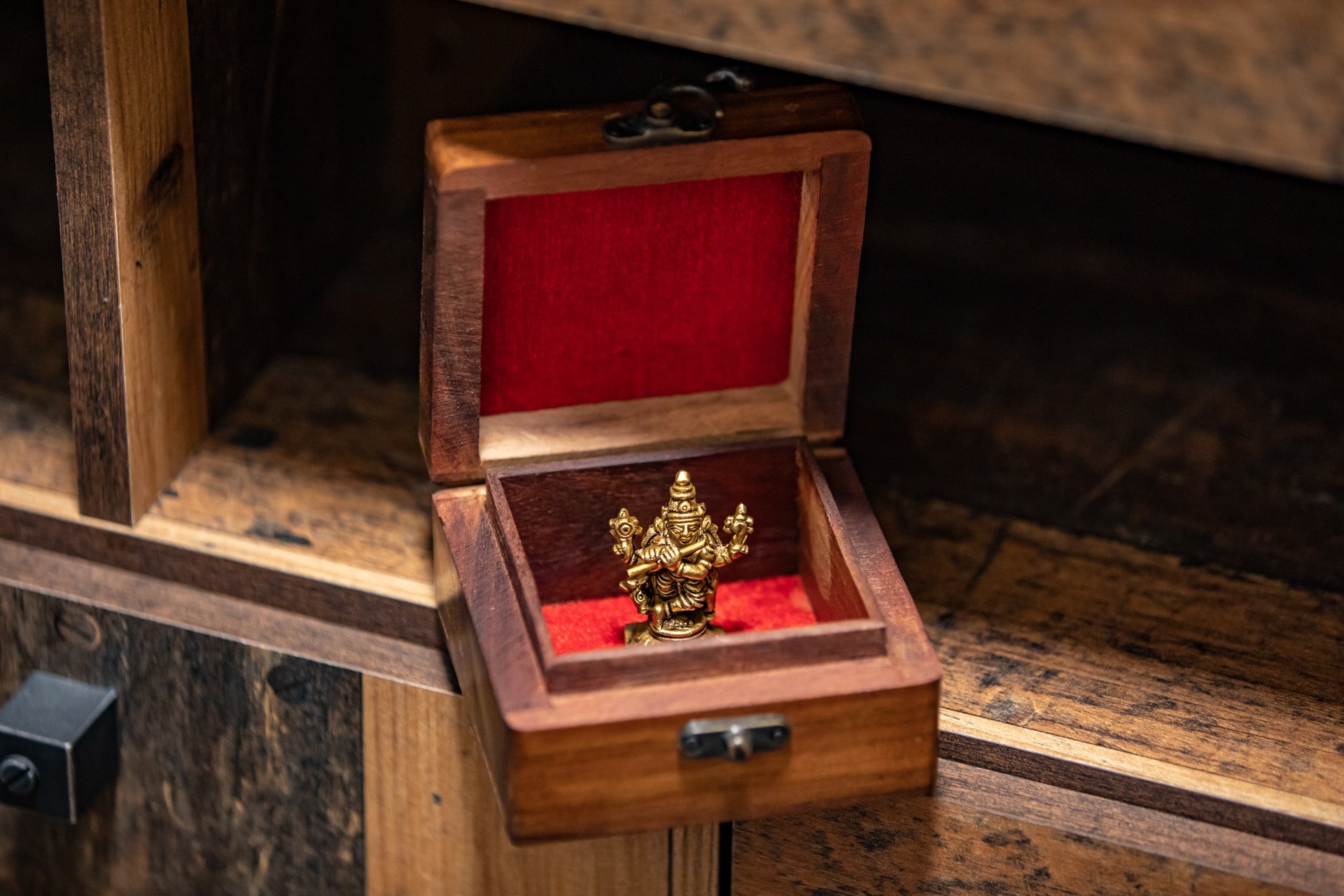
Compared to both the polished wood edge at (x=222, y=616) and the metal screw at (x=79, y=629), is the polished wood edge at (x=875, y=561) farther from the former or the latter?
the metal screw at (x=79, y=629)

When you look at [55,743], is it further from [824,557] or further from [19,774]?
[824,557]

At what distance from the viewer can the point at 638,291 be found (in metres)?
1.20

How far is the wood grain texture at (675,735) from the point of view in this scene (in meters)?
0.98

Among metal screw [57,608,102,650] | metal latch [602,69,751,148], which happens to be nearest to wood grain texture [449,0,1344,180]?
metal latch [602,69,751,148]

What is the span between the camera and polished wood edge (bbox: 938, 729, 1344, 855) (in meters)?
1.09

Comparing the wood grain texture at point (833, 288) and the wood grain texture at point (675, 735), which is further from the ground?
the wood grain texture at point (833, 288)

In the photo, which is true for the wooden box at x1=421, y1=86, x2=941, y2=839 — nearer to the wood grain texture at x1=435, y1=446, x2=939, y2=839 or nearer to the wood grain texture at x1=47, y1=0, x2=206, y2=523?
the wood grain texture at x1=435, y1=446, x2=939, y2=839

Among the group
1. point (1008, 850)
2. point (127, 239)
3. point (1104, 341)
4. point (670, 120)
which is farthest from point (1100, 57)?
point (1104, 341)

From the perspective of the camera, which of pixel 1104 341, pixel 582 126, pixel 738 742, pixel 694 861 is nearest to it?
pixel 738 742

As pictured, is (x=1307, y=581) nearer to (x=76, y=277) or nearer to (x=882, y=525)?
(x=882, y=525)

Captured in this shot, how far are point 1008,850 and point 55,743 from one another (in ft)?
2.14

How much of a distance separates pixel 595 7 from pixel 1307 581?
0.70 metres

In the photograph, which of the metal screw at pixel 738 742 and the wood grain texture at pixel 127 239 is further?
the wood grain texture at pixel 127 239

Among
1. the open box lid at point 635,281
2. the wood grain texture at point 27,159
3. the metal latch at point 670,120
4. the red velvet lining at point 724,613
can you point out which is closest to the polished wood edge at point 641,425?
the open box lid at point 635,281
